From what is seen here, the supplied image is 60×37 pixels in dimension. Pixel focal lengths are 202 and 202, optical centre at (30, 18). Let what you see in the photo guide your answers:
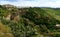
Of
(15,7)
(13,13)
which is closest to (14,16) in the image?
(13,13)

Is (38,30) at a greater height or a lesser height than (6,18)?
lesser

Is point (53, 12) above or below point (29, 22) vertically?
above

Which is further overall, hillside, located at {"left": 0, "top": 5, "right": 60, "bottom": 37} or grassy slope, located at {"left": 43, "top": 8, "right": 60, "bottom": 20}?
grassy slope, located at {"left": 43, "top": 8, "right": 60, "bottom": 20}

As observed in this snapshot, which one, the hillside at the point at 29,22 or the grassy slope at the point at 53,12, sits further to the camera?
the grassy slope at the point at 53,12

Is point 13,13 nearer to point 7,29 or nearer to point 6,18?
point 6,18

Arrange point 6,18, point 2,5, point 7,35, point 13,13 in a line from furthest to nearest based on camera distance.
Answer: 1. point 2,5
2. point 13,13
3. point 6,18
4. point 7,35

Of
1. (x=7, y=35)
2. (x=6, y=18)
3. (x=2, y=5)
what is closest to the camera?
(x=7, y=35)

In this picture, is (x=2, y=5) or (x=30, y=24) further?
(x=2, y=5)
